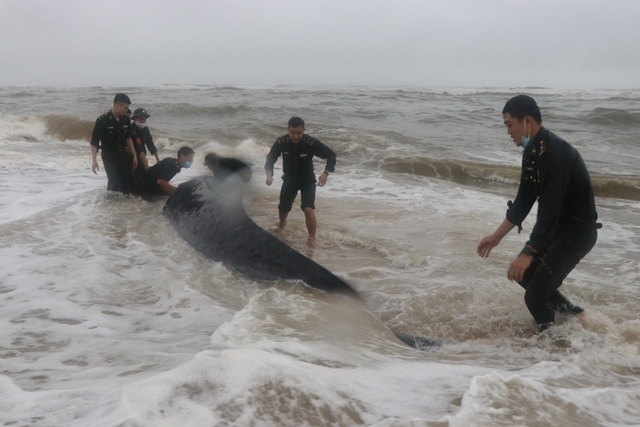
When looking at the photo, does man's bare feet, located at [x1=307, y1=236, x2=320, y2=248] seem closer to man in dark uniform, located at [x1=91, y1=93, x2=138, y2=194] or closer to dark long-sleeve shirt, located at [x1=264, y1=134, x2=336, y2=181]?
dark long-sleeve shirt, located at [x1=264, y1=134, x2=336, y2=181]

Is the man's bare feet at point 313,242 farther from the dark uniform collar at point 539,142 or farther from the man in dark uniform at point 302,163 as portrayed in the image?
the dark uniform collar at point 539,142

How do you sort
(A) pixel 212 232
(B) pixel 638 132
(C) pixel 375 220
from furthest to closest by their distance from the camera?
1. (B) pixel 638 132
2. (C) pixel 375 220
3. (A) pixel 212 232

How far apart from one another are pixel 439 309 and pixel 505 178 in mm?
8213

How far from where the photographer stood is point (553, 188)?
11.4ft

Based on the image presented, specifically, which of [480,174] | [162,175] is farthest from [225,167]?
[480,174]

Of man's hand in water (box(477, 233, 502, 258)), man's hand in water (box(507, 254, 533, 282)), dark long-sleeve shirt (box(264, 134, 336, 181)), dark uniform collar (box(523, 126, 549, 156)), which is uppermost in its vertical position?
dark uniform collar (box(523, 126, 549, 156))

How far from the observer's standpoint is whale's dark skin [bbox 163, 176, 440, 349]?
4.74 meters

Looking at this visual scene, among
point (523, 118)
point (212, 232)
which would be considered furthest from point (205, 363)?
point (212, 232)

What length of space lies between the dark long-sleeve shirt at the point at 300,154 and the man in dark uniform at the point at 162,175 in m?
1.71

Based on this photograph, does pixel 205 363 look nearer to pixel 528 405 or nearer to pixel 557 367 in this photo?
pixel 528 405

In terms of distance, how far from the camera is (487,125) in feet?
72.6

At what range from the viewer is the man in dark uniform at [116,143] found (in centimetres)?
820

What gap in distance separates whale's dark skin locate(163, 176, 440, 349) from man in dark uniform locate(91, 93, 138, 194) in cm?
158

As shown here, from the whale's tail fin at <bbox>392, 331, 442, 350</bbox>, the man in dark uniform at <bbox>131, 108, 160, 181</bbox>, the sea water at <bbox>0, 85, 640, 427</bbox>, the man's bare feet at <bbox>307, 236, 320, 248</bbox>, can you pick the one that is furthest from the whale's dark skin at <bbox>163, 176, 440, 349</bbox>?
the man in dark uniform at <bbox>131, 108, 160, 181</bbox>
